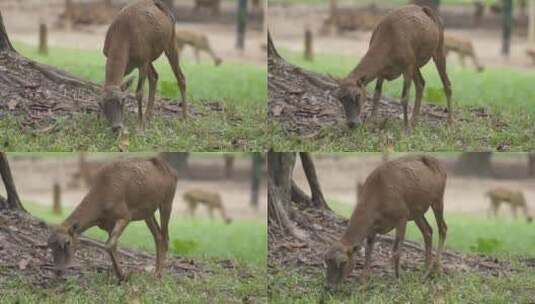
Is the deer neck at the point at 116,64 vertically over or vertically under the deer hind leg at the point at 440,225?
over

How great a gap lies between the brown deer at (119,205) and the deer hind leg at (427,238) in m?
1.78

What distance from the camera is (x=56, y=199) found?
38.6ft

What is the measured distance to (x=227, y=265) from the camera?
1098 centimetres

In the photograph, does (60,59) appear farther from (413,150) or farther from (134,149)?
(413,150)

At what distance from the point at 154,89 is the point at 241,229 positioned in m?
1.31

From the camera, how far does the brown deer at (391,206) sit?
10.1 meters

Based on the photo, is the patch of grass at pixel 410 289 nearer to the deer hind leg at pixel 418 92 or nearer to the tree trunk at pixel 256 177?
the tree trunk at pixel 256 177

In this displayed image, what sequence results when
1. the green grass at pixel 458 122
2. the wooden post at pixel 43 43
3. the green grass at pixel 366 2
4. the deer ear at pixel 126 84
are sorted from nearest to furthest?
the deer ear at pixel 126 84
the green grass at pixel 458 122
the green grass at pixel 366 2
the wooden post at pixel 43 43

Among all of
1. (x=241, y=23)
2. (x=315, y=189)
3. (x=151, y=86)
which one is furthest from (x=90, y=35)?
(x=315, y=189)

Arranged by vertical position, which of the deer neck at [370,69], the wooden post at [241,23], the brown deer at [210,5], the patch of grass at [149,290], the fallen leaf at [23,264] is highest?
the brown deer at [210,5]

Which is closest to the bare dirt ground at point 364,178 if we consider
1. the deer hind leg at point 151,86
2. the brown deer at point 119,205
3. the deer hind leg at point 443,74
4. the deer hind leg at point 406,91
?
the deer hind leg at point 406,91

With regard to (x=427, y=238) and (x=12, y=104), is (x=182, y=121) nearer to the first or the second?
(x=12, y=104)

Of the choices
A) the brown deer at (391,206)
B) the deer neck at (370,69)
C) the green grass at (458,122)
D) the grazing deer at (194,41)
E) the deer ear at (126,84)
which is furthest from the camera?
the grazing deer at (194,41)

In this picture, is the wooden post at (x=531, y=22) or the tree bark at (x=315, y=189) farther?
the wooden post at (x=531, y=22)
